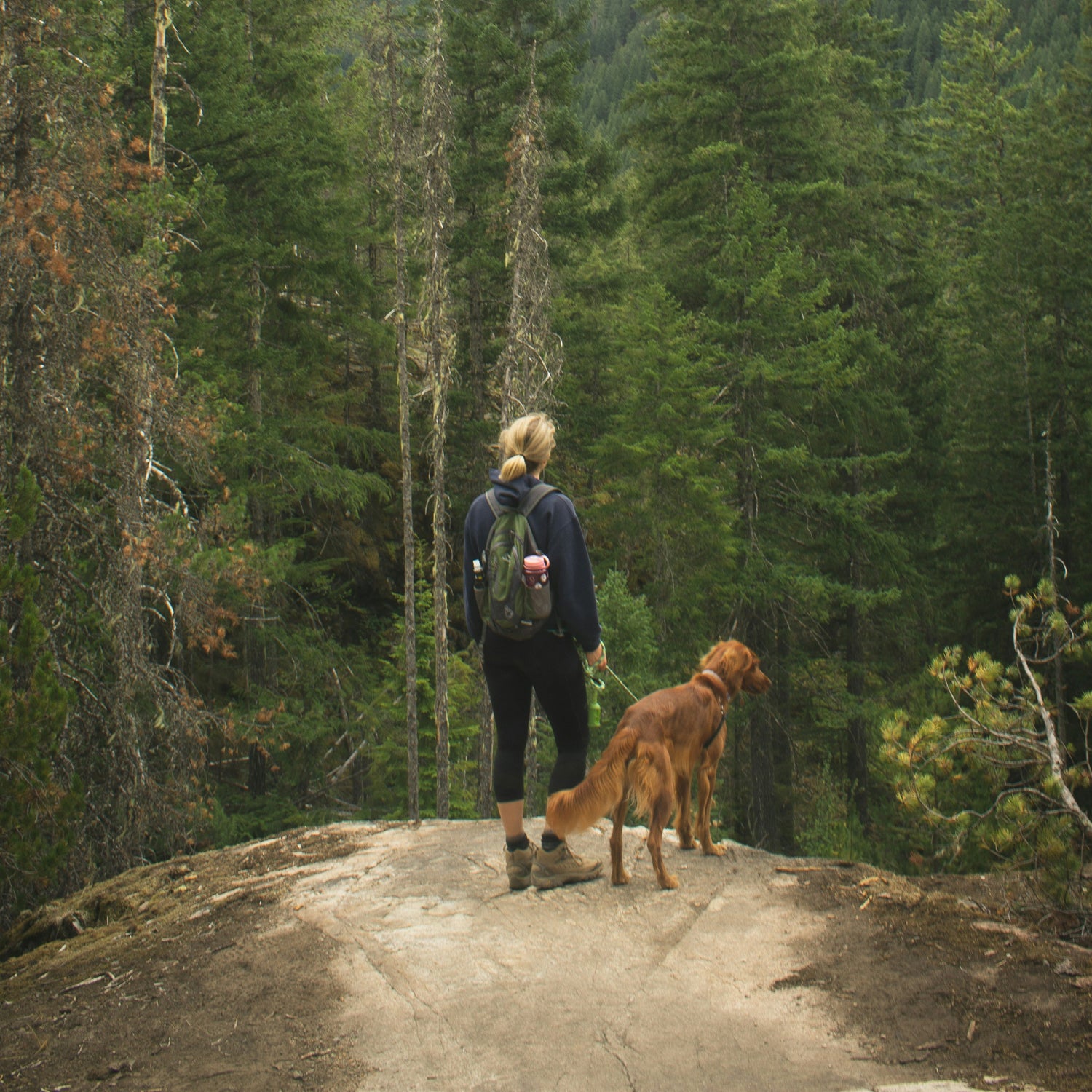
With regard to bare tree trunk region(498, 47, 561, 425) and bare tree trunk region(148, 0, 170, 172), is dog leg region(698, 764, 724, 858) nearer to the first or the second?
bare tree trunk region(498, 47, 561, 425)

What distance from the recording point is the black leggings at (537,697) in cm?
498

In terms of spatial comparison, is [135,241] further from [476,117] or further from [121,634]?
[476,117]

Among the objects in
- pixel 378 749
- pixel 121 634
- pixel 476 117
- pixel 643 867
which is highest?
pixel 476 117

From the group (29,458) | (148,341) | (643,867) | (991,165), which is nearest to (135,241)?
(148,341)

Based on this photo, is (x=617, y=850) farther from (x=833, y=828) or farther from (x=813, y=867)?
(x=833, y=828)

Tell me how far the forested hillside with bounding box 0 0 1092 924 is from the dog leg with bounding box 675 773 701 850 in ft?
19.5

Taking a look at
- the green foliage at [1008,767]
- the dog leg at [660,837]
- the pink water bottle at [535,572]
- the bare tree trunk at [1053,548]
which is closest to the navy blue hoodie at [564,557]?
the pink water bottle at [535,572]

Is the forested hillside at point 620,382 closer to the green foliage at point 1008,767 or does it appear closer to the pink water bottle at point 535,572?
the pink water bottle at point 535,572

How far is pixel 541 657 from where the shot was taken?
16.3 feet

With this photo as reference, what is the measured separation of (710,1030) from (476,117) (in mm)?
19116

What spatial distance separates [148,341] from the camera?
29.3 ft

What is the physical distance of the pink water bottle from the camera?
476cm

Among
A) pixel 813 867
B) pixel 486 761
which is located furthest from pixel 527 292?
pixel 813 867

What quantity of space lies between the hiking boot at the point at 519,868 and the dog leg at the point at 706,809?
107 centimetres
